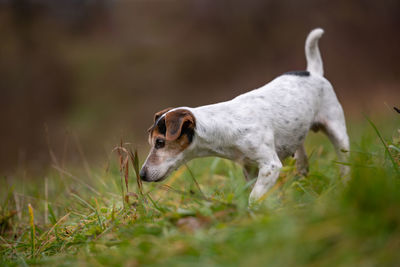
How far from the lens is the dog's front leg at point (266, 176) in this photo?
11.6 feet

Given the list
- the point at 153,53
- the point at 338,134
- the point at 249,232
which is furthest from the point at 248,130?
the point at 153,53

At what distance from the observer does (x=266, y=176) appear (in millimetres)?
3600

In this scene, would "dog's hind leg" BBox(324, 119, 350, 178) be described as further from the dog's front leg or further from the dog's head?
the dog's head

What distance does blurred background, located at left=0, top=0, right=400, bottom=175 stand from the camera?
624 inches

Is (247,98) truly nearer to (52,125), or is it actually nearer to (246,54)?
(52,125)

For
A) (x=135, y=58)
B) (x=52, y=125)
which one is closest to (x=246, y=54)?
(x=135, y=58)

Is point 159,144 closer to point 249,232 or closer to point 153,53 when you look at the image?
point 249,232

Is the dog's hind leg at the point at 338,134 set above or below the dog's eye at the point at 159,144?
below

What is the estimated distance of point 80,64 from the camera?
19.0m

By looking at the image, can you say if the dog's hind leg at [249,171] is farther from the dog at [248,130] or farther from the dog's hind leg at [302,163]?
the dog's hind leg at [302,163]

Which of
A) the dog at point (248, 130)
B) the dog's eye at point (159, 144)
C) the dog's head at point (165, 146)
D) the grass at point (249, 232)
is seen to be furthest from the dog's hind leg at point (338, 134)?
the dog's eye at point (159, 144)

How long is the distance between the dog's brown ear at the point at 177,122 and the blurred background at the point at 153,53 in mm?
10988

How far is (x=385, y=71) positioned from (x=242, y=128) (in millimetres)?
13963

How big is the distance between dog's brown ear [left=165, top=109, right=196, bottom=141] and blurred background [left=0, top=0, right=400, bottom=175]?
11.0 meters
